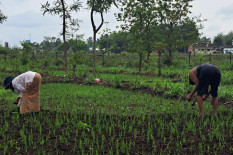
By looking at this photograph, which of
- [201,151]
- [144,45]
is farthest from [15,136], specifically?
[144,45]

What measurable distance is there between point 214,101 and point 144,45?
12891 mm

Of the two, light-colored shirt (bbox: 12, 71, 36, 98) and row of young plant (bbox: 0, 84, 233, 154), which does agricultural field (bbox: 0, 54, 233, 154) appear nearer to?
row of young plant (bbox: 0, 84, 233, 154)

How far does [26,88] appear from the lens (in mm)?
6738

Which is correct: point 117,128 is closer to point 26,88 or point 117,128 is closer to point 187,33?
point 26,88

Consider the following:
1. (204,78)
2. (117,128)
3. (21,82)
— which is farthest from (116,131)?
(21,82)

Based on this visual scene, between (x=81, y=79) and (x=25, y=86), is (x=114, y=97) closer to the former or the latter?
(x=25, y=86)

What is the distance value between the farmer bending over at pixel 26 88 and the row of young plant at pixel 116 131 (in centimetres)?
27

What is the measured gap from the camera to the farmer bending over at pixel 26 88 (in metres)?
6.68

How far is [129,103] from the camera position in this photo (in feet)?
29.1

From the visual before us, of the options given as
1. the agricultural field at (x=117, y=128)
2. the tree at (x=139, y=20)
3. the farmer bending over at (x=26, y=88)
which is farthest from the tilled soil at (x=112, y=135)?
the tree at (x=139, y=20)

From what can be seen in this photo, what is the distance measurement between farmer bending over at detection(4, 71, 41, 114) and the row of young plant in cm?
27

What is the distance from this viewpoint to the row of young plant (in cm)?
495

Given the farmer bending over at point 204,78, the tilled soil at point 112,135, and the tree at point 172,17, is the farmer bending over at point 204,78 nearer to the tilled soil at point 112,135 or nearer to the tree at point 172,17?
the tilled soil at point 112,135

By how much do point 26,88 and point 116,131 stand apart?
256cm
